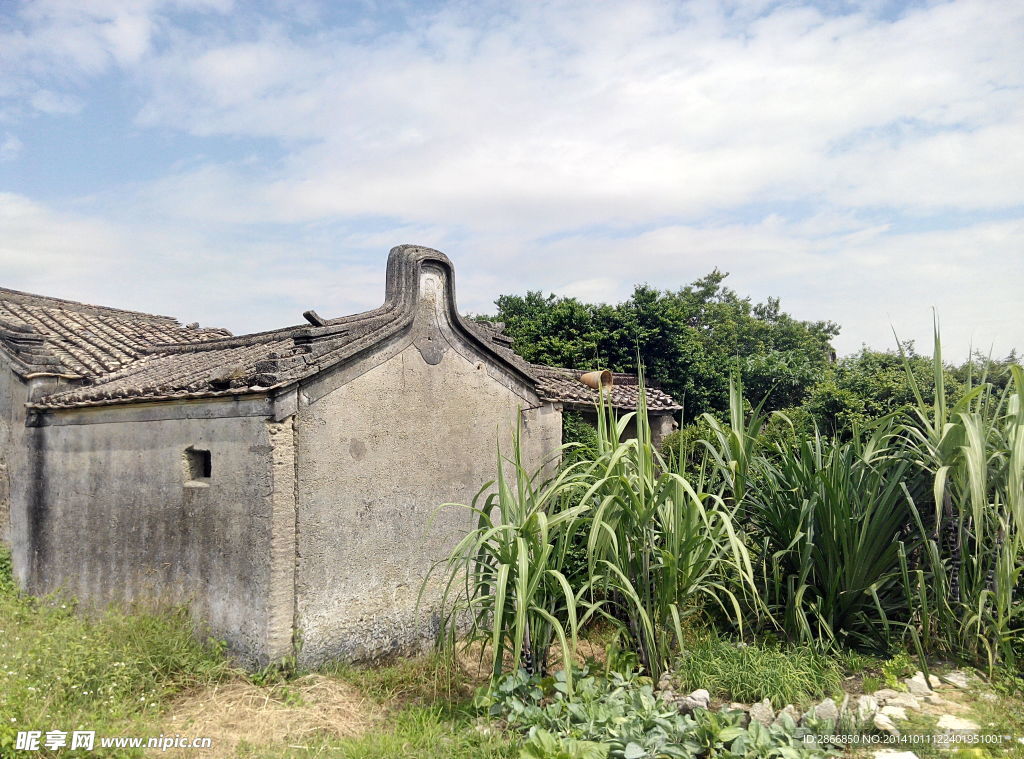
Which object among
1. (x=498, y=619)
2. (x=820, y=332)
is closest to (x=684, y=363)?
(x=498, y=619)

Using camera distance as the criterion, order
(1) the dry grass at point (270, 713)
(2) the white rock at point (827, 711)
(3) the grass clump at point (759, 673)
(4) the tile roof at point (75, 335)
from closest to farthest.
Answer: (2) the white rock at point (827, 711), (3) the grass clump at point (759, 673), (1) the dry grass at point (270, 713), (4) the tile roof at point (75, 335)

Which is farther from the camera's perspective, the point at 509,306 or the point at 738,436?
the point at 509,306

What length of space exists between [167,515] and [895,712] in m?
5.93

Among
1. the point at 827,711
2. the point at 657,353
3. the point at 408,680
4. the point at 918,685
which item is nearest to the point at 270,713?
the point at 408,680

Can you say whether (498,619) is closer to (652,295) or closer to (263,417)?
(263,417)

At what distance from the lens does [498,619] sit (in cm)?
416

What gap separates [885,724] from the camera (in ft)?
12.7

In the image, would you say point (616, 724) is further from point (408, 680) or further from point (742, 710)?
point (408, 680)

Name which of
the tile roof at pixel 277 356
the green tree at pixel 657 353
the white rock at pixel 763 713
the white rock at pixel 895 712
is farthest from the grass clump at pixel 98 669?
the green tree at pixel 657 353

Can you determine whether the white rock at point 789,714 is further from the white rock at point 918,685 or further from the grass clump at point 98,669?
the grass clump at point 98,669

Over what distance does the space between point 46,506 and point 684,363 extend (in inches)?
491

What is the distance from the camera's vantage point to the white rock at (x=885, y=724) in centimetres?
383

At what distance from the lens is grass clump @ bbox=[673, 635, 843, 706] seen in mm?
4211

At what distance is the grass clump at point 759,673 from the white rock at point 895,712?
0.29 metres
